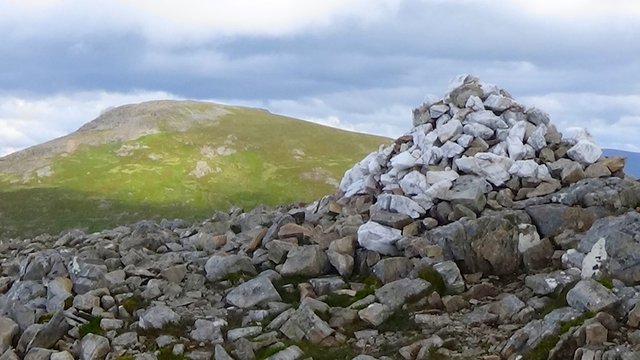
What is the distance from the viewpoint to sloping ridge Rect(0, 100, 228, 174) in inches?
5876

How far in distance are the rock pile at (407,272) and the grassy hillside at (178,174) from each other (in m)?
86.4

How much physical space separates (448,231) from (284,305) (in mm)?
5013

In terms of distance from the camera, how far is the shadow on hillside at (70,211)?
4237 inches

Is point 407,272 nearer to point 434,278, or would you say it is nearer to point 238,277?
point 434,278

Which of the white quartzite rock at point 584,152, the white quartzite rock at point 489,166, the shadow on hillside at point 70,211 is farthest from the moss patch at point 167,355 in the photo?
the shadow on hillside at point 70,211

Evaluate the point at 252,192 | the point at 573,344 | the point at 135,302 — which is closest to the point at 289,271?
the point at 135,302

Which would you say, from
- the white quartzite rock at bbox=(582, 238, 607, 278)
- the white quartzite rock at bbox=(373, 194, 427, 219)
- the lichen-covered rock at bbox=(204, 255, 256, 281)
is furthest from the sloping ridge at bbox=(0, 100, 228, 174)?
the white quartzite rock at bbox=(582, 238, 607, 278)

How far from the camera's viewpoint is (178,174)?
453ft

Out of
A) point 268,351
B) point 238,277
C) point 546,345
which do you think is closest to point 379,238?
point 238,277

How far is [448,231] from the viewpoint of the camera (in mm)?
20141

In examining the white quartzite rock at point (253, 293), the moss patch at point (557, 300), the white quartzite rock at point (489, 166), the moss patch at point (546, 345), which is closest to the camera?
the moss patch at point (546, 345)

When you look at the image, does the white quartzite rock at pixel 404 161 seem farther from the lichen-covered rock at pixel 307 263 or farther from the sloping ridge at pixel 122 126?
the sloping ridge at pixel 122 126

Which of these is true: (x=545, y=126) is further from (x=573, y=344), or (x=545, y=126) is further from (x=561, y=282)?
(x=573, y=344)

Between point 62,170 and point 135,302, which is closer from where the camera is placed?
point 135,302
